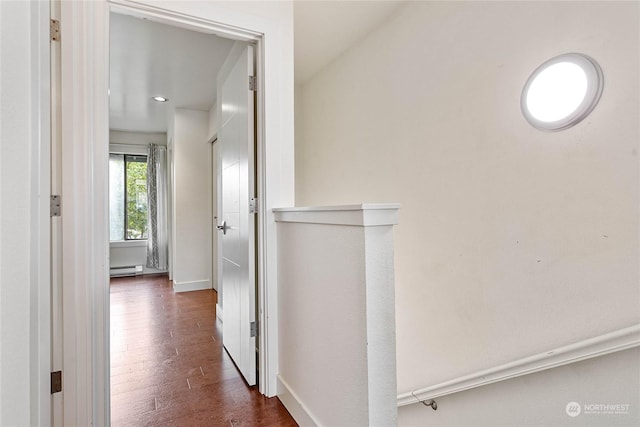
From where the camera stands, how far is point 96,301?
1.42 metres

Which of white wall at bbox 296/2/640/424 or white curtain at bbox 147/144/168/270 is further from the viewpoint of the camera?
white curtain at bbox 147/144/168/270

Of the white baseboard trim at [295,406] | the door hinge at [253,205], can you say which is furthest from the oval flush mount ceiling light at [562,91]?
the white baseboard trim at [295,406]

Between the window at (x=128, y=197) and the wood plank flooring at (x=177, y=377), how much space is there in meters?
2.61

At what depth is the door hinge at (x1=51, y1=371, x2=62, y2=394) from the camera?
52.9 inches

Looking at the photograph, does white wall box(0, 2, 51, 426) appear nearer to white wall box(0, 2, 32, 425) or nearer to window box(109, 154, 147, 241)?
white wall box(0, 2, 32, 425)

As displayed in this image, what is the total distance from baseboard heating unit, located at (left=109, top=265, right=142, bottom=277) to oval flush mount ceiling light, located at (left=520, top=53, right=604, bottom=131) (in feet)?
→ 20.1

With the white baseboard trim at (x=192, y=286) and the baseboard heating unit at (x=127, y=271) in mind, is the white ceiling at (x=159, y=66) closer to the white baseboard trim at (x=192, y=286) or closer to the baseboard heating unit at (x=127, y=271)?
the white baseboard trim at (x=192, y=286)

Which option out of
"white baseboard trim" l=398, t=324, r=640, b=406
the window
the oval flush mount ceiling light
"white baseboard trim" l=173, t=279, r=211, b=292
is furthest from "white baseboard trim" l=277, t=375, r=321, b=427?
the window

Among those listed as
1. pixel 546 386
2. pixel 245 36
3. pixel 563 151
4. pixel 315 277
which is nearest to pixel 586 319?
pixel 546 386

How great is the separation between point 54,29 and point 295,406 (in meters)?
2.09

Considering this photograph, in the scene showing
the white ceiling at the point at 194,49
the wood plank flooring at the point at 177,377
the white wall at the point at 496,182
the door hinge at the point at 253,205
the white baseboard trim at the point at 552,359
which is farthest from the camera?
the white ceiling at the point at 194,49

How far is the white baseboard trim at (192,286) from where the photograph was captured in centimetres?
441

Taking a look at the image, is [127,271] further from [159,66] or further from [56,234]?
[56,234]

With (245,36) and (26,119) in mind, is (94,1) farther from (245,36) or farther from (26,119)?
(26,119)
